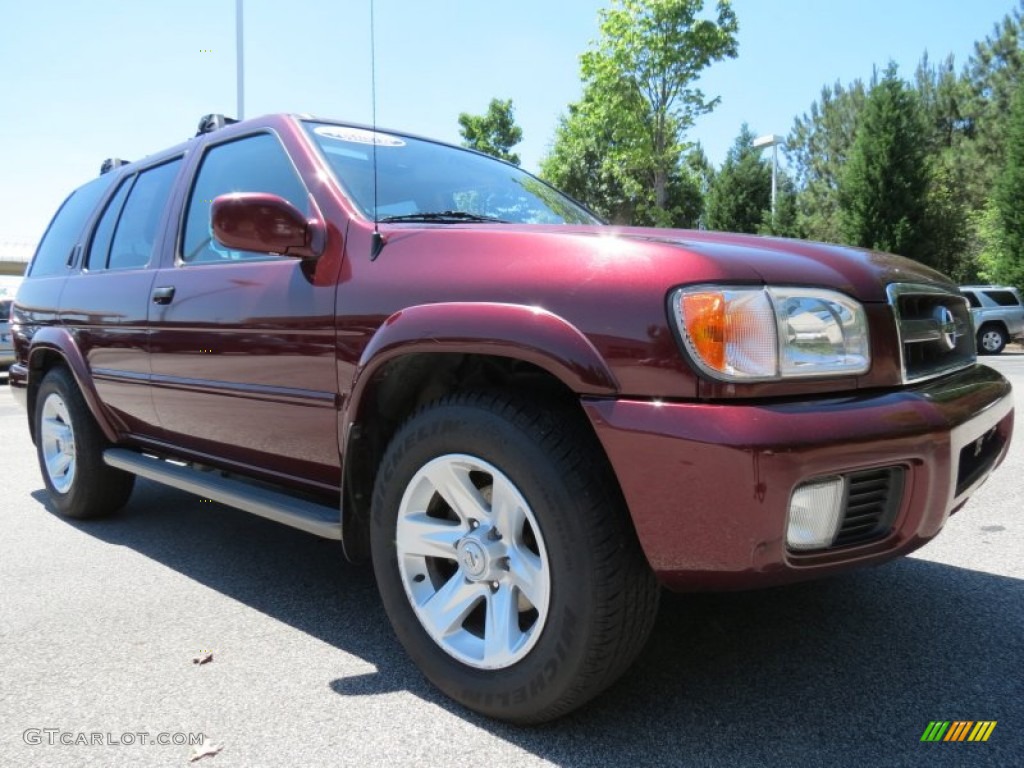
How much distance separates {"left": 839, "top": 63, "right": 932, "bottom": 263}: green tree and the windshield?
23219 millimetres

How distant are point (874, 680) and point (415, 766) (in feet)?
4.20

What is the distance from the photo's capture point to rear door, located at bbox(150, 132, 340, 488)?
2.44 metres

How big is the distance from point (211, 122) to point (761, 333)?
2.82 meters

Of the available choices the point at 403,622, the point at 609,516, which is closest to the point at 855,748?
the point at 609,516

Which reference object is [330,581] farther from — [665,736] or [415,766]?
[665,736]

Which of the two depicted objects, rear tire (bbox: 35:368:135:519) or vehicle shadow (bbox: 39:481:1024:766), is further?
rear tire (bbox: 35:368:135:519)

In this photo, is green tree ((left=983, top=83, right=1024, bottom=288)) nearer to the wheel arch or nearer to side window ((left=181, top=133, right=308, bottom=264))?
side window ((left=181, top=133, right=308, bottom=264))

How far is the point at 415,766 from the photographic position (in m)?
1.78

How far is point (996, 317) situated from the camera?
736 inches

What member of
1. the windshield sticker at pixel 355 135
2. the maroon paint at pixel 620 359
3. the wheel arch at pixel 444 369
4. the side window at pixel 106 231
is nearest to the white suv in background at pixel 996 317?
the maroon paint at pixel 620 359

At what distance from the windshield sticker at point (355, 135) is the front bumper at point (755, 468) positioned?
1675mm

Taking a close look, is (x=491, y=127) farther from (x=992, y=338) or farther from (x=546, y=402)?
(x=546, y=402)

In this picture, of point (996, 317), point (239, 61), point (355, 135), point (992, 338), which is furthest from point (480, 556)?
point (992, 338)

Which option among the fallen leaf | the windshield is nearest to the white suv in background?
the windshield
